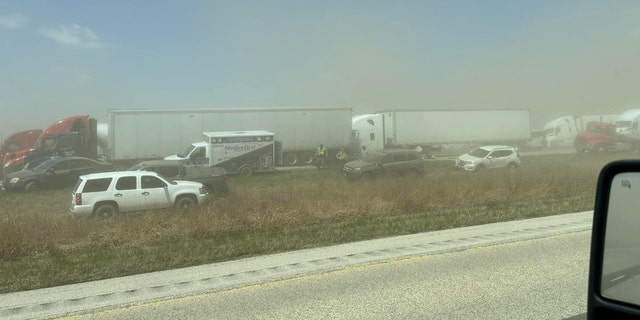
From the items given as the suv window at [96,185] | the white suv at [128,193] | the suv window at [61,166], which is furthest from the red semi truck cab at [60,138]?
the suv window at [96,185]

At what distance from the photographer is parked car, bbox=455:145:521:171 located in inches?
1078

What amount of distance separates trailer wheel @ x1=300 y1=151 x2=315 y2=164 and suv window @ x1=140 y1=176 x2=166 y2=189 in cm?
1674

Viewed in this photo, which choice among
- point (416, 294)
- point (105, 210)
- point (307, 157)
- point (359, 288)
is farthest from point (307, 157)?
point (416, 294)

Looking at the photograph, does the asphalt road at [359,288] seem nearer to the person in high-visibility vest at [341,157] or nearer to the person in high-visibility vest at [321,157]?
the person in high-visibility vest at [321,157]

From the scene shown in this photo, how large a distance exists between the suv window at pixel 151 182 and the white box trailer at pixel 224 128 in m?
13.9

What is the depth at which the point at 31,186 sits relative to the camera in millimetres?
21766

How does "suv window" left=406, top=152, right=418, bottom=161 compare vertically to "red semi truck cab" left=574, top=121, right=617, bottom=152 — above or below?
below

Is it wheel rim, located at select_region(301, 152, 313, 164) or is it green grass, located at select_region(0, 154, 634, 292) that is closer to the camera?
green grass, located at select_region(0, 154, 634, 292)

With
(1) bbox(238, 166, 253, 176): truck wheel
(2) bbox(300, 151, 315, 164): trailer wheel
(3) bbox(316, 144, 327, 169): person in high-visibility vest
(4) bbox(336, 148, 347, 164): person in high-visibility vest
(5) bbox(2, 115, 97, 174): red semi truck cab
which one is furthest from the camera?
(4) bbox(336, 148, 347, 164): person in high-visibility vest

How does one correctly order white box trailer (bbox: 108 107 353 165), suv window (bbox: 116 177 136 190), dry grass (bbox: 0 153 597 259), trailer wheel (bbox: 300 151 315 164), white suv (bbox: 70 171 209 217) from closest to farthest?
dry grass (bbox: 0 153 597 259) → white suv (bbox: 70 171 209 217) → suv window (bbox: 116 177 136 190) → white box trailer (bbox: 108 107 353 165) → trailer wheel (bbox: 300 151 315 164)

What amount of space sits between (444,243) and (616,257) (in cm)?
673

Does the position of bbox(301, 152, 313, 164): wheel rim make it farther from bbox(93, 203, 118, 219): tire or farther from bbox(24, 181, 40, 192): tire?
bbox(93, 203, 118, 219): tire

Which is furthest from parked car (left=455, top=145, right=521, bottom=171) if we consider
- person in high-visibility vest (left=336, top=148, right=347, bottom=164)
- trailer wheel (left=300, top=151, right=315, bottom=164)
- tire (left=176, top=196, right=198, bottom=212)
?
tire (left=176, top=196, right=198, bottom=212)

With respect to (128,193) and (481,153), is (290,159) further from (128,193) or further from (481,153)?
(128,193)
